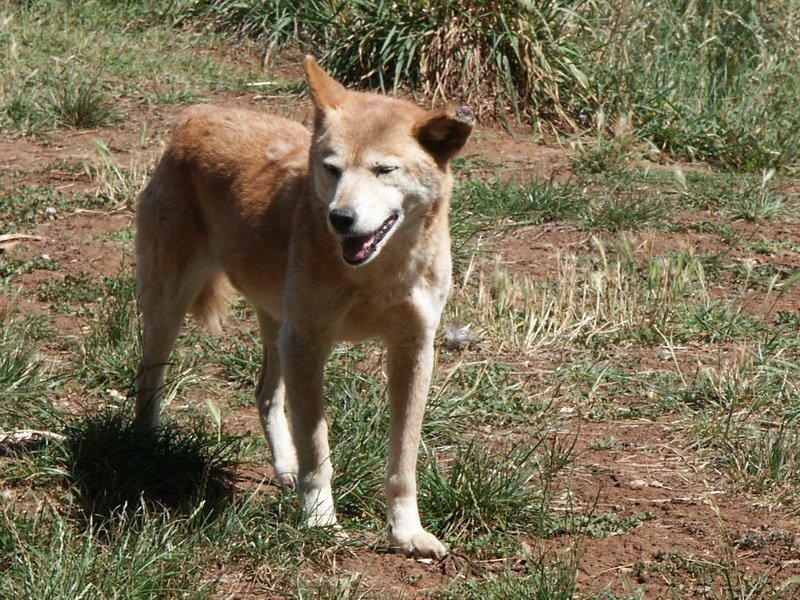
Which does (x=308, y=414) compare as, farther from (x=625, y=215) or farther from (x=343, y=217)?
(x=625, y=215)

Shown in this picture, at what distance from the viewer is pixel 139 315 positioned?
5.79 meters

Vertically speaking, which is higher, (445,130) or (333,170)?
(445,130)

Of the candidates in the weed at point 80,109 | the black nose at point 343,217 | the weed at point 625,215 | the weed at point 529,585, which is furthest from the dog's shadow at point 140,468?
the weed at point 80,109

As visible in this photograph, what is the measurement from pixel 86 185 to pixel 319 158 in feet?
14.5

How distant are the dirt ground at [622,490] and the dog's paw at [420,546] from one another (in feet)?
0.13

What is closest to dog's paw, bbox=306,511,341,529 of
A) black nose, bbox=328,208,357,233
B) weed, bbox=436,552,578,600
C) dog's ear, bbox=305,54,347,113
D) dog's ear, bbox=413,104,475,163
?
weed, bbox=436,552,578,600

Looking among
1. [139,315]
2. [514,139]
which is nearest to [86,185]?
[139,315]

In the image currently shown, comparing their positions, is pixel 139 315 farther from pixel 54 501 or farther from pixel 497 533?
pixel 497 533

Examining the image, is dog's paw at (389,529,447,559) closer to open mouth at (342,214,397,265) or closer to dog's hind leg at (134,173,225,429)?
open mouth at (342,214,397,265)

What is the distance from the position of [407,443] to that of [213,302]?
5.23ft

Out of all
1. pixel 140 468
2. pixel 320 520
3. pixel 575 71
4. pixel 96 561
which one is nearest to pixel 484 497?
pixel 320 520

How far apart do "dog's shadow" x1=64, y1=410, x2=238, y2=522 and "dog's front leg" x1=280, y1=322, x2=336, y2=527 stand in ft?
1.07

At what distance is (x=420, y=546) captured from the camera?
4.29 meters

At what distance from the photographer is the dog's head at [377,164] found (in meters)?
4.06
